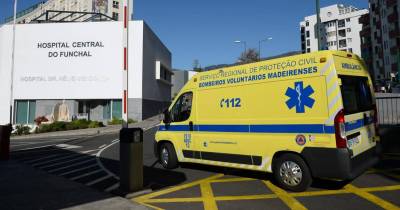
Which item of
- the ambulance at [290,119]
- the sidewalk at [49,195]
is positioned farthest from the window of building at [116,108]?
the ambulance at [290,119]

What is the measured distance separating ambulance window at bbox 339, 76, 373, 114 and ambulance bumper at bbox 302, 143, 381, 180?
81 centimetres

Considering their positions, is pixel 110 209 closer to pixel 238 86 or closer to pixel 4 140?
pixel 238 86

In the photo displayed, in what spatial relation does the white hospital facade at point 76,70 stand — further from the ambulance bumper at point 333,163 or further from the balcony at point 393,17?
the balcony at point 393,17

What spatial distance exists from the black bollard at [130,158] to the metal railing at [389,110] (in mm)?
11585

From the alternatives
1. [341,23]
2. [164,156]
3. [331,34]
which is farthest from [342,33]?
[164,156]

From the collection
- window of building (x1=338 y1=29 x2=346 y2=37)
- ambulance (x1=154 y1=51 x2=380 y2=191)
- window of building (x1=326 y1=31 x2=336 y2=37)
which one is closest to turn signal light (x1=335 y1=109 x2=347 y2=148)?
ambulance (x1=154 y1=51 x2=380 y2=191)

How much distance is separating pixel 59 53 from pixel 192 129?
27.3 m

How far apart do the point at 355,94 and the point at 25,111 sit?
3275cm

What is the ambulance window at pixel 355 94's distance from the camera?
5.93 metres

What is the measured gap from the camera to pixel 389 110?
1371cm

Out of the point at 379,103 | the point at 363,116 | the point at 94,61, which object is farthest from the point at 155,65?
the point at 363,116

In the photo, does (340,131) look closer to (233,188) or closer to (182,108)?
(233,188)

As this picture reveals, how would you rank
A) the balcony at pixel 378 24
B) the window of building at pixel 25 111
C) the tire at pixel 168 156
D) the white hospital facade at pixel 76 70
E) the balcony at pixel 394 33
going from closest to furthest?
the tire at pixel 168 156 < the white hospital facade at pixel 76 70 < the window of building at pixel 25 111 < the balcony at pixel 394 33 < the balcony at pixel 378 24

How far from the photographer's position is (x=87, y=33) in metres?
31.2
